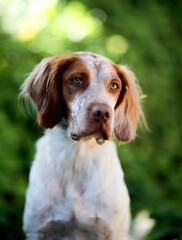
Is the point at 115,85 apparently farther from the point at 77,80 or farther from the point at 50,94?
the point at 50,94

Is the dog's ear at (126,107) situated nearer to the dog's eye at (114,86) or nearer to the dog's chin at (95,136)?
the dog's eye at (114,86)

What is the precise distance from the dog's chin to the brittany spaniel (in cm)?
4

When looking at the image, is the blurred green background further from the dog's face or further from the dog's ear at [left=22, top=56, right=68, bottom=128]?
the dog's ear at [left=22, top=56, right=68, bottom=128]

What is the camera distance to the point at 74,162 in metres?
4.87

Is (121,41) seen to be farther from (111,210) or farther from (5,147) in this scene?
(111,210)

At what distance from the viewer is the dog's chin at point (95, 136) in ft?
14.5

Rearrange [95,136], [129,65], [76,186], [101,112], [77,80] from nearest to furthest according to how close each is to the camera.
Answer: [101,112] < [95,136] < [77,80] < [76,186] < [129,65]

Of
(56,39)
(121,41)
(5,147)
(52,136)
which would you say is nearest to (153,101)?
(121,41)

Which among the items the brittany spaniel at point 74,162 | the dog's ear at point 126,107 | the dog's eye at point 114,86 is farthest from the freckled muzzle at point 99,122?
the dog's ear at point 126,107

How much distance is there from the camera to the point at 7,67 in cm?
704

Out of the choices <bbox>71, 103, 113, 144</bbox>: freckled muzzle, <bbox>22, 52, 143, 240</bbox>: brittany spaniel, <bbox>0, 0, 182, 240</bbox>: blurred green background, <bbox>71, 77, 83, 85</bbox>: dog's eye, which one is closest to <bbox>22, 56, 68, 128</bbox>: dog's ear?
<bbox>22, 52, 143, 240</bbox>: brittany spaniel

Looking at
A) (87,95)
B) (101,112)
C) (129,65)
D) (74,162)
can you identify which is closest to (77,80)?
(87,95)

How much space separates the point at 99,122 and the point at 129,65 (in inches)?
149

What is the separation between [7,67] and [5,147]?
726mm
